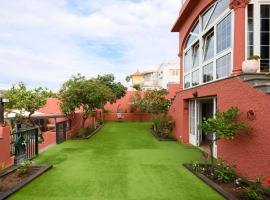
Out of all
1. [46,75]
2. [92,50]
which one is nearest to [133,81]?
[46,75]

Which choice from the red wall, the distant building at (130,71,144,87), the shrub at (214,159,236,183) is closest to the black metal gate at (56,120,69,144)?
the shrub at (214,159,236,183)

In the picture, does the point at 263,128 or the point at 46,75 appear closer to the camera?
the point at 263,128

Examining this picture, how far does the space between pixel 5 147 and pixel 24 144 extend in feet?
3.09

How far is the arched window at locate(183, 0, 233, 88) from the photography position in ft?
25.5

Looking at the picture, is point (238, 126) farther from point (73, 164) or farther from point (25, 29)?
point (25, 29)

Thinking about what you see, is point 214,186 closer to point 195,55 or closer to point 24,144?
point 24,144

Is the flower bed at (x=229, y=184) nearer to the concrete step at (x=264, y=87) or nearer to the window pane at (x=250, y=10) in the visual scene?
the concrete step at (x=264, y=87)

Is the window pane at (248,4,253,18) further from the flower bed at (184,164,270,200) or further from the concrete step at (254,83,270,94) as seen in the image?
the flower bed at (184,164,270,200)

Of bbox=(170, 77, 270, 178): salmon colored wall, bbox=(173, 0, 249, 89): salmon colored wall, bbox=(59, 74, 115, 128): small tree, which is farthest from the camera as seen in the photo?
bbox=(59, 74, 115, 128): small tree

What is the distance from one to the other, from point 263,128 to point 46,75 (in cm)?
2650

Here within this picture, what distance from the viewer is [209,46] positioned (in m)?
9.56

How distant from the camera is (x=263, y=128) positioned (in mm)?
5297

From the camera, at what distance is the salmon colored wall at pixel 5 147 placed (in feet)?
22.7

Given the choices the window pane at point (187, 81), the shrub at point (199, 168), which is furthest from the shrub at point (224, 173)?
the window pane at point (187, 81)
